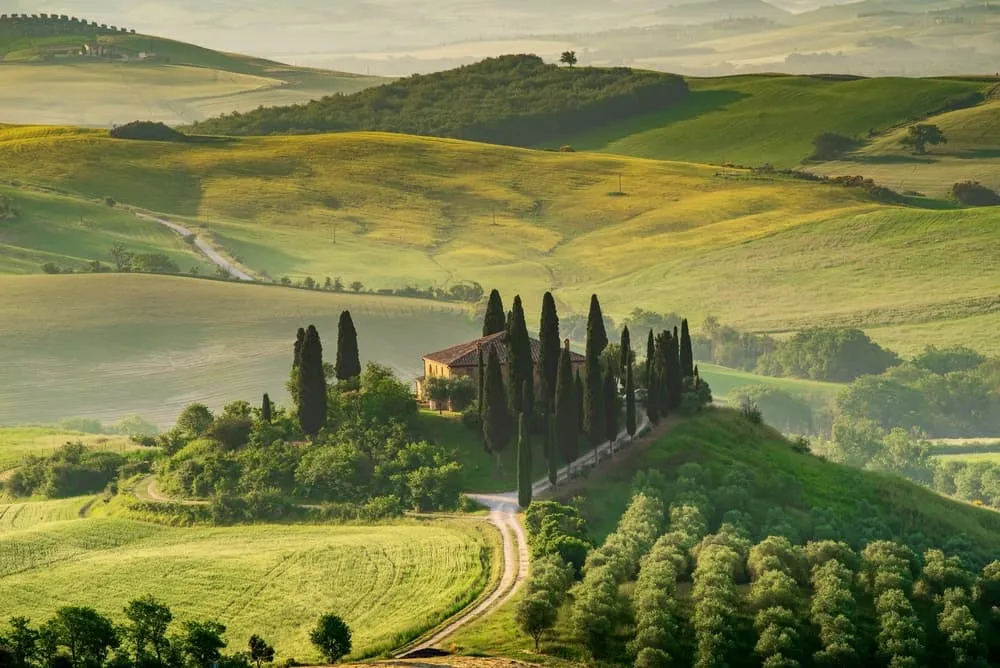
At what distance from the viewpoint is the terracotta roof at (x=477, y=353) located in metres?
101

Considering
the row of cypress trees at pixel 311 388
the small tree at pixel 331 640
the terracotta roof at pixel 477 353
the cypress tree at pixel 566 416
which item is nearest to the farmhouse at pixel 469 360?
the terracotta roof at pixel 477 353

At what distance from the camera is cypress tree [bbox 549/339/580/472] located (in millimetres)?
94312

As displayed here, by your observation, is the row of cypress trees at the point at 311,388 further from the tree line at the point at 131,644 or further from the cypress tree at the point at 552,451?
the tree line at the point at 131,644

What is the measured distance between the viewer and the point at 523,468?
290ft

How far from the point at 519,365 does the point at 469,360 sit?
6.37 meters

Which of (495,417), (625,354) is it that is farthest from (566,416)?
(625,354)

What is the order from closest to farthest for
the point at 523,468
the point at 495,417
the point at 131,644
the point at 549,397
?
the point at 131,644 < the point at 523,468 < the point at 495,417 < the point at 549,397

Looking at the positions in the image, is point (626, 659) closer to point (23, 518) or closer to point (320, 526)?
point (320, 526)

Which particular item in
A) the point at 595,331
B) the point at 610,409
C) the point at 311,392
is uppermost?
the point at 595,331

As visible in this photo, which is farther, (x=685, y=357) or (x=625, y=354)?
(x=685, y=357)

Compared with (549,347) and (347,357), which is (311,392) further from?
(549,347)

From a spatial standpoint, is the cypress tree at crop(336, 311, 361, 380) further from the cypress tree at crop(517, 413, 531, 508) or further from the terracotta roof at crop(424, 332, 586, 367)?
the cypress tree at crop(517, 413, 531, 508)

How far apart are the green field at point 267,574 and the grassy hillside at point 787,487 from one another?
9706 millimetres

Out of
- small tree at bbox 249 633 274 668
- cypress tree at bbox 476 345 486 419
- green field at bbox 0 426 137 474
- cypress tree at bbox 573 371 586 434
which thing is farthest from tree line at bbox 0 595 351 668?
green field at bbox 0 426 137 474
